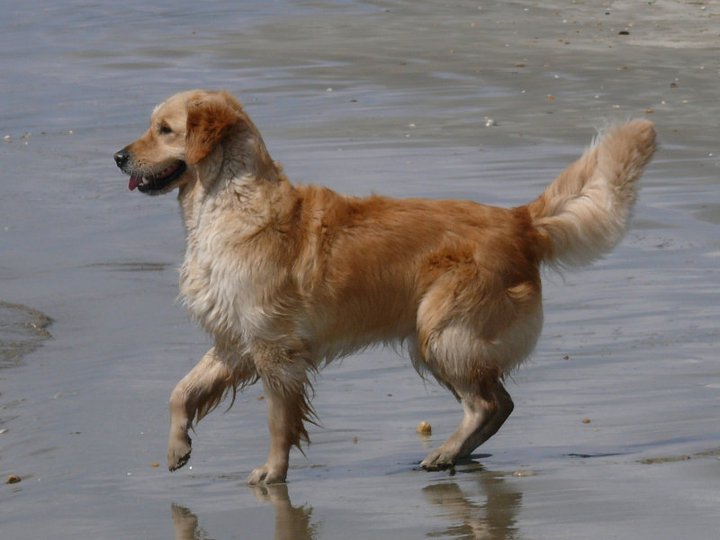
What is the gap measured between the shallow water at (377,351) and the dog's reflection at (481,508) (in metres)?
0.01

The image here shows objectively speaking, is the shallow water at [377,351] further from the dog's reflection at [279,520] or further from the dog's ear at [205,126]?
the dog's ear at [205,126]

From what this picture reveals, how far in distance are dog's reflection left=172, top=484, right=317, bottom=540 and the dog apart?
0.52m

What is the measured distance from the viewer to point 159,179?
6.78 meters

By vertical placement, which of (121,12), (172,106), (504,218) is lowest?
(121,12)

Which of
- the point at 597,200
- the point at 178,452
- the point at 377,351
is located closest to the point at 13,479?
the point at 178,452

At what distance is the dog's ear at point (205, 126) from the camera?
21.5ft

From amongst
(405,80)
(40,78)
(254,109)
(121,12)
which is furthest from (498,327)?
(121,12)

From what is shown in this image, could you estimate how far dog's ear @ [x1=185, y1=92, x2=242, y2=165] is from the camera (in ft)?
21.5

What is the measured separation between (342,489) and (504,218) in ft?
5.00

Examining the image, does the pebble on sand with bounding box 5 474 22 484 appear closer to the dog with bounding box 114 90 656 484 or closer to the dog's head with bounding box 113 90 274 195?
the dog with bounding box 114 90 656 484

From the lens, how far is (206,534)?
17.4 ft

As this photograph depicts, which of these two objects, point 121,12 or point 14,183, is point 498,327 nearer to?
point 14,183

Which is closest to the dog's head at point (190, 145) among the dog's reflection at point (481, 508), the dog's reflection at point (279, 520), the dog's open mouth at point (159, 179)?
the dog's open mouth at point (159, 179)

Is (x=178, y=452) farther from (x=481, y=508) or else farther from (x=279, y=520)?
(x=481, y=508)
